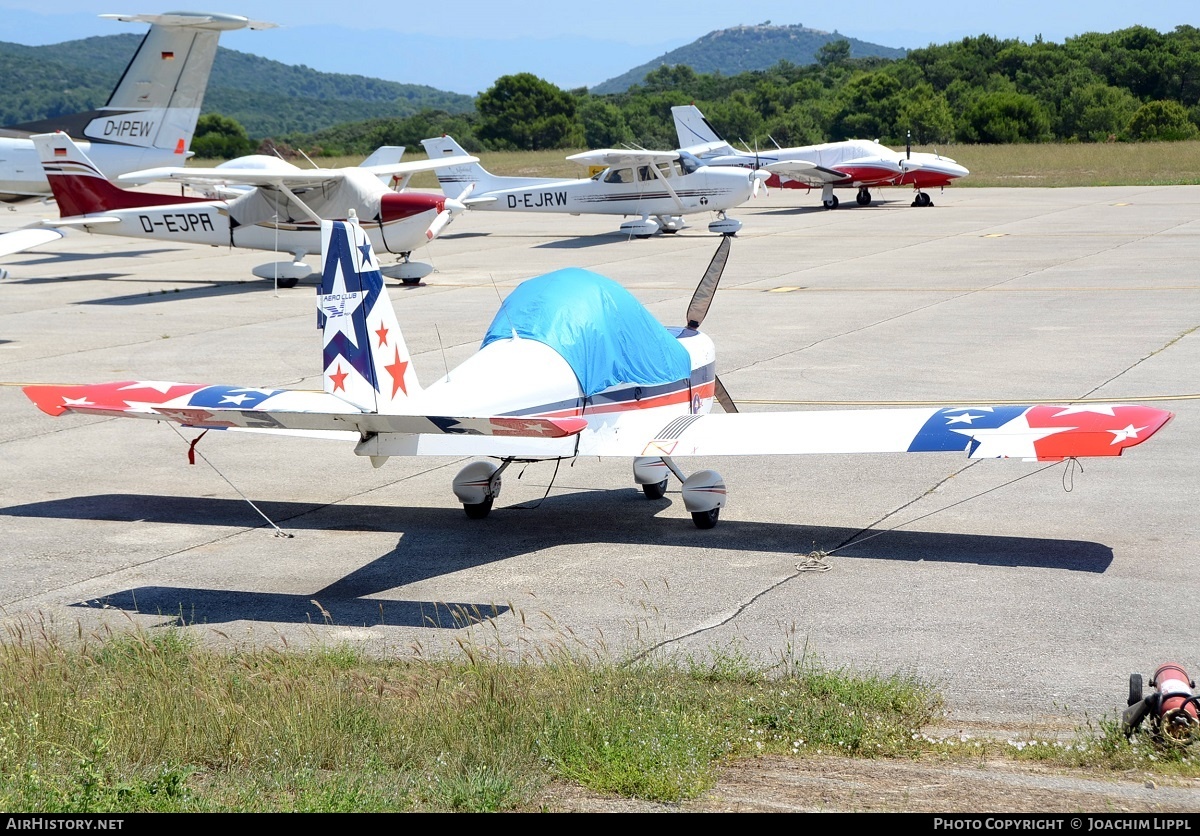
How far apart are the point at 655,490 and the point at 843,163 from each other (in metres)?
38.4

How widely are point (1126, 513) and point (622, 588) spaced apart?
4.22 meters

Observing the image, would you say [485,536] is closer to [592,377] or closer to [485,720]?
[592,377]

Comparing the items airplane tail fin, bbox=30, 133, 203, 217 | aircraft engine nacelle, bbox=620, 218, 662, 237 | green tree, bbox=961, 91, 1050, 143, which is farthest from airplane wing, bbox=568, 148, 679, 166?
green tree, bbox=961, 91, 1050, 143

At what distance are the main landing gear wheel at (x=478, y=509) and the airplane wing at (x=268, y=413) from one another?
2.02 m

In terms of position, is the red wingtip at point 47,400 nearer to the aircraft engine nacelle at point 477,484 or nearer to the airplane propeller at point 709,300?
the aircraft engine nacelle at point 477,484

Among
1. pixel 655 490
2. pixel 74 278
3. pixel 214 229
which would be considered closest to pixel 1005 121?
pixel 214 229

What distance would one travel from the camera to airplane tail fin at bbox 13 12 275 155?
3569 cm

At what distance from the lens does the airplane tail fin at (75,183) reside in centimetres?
2748

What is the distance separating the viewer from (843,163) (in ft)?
154

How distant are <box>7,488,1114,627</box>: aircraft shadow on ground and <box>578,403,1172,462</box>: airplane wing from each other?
77 cm

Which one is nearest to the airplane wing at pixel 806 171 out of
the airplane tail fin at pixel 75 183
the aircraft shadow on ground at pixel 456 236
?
the aircraft shadow on ground at pixel 456 236

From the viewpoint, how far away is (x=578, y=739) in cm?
565

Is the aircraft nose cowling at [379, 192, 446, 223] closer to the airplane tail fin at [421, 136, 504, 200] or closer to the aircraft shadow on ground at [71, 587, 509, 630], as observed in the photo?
the airplane tail fin at [421, 136, 504, 200]

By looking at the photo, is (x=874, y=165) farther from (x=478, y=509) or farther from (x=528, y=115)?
(x=528, y=115)
